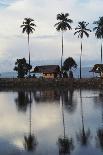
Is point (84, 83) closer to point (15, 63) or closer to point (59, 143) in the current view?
point (15, 63)

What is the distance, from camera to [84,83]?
385ft

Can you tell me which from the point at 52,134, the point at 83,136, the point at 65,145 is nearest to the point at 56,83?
the point at 52,134

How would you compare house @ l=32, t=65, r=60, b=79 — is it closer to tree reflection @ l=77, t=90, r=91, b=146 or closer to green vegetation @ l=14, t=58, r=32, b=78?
green vegetation @ l=14, t=58, r=32, b=78

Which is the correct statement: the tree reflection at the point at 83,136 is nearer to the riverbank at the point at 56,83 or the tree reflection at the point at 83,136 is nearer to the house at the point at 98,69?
the riverbank at the point at 56,83

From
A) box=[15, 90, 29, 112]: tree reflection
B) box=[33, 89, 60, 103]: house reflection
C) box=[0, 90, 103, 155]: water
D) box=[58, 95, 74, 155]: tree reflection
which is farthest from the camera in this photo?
box=[33, 89, 60, 103]: house reflection

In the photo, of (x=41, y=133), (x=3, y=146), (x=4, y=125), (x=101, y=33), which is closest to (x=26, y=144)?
(x=3, y=146)

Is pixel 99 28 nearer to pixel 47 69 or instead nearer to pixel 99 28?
pixel 99 28

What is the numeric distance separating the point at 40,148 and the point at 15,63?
10888cm

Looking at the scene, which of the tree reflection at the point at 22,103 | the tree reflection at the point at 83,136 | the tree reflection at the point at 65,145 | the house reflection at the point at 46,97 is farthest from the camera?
the house reflection at the point at 46,97

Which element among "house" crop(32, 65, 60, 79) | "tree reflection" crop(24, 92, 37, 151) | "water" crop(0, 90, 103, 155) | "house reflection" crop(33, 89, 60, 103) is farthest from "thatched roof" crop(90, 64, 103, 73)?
"tree reflection" crop(24, 92, 37, 151)

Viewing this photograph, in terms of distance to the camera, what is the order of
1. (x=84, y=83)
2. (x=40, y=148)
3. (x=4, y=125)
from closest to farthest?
(x=40, y=148) < (x=4, y=125) < (x=84, y=83)

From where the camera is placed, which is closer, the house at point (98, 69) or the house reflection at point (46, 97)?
the house reflection at point (46, 97)

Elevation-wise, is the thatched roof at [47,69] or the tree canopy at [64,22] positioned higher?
the tree canopy at [64,22]

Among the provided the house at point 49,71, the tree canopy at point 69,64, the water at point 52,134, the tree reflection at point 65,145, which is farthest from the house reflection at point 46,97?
the tree canopy at point 69,64
